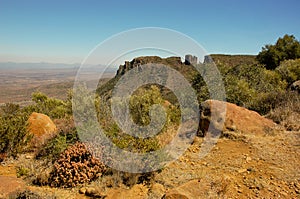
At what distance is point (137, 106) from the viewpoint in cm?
827

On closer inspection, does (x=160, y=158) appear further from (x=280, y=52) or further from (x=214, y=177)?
(x=280, y=52)

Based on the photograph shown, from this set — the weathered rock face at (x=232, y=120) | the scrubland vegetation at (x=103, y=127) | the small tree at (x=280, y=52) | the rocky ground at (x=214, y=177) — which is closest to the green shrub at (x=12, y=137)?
the scrubland vegetation at (x=103, y=127)

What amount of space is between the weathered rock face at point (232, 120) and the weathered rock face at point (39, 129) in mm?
4975

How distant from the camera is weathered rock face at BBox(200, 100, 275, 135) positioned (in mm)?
7520

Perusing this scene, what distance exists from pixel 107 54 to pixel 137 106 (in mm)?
2585

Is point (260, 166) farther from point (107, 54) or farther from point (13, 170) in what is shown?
point (13, 170)

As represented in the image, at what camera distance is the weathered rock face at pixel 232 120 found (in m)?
7.52

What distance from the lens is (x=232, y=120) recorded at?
770 cm

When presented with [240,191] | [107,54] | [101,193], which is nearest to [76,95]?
[107,54]

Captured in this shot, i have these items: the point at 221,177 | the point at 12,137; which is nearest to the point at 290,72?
the point at 221,177

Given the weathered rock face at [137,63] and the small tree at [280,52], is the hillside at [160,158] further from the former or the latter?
the small tree at [280,52]

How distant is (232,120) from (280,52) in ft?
90.3

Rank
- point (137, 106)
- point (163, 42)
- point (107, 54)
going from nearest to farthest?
point (107, 54)
point (163, 42)
point (137, 106)

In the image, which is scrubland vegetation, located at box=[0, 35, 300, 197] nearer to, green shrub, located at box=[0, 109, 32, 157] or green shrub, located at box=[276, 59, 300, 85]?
green shrub, located at box=[0, 109, 32, 157]
